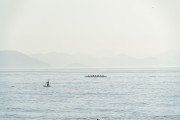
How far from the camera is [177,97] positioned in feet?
367

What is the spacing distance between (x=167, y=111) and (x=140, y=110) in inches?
206

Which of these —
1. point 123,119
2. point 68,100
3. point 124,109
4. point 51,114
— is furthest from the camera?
point 68,100

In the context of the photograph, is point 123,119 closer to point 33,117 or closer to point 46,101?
point 33,117

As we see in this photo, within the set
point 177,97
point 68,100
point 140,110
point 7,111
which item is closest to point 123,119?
point 140,110

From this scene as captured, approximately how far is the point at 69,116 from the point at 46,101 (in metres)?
27.4

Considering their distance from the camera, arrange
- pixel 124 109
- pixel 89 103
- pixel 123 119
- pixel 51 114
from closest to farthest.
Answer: pixel 123 119
pixel 51 114
pixel 124 109
pixel 89 103

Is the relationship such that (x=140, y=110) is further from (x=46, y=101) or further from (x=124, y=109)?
(x=46, y=101)

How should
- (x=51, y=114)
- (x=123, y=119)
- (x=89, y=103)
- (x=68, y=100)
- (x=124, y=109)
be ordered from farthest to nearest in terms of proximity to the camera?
(x=68, y=100), (x=89, y=103), (x=124, y=109), (x=51, y=114), (x=123, y=119)

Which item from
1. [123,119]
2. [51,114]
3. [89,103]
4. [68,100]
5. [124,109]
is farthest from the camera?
[68,100]

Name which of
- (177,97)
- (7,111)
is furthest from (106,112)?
(177,97)

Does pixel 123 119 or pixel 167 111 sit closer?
pixel 123 119

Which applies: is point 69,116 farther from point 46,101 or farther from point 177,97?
point 177,97

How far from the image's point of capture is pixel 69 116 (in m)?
77.4

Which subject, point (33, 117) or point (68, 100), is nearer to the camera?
point (33, 117)
